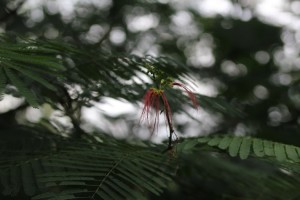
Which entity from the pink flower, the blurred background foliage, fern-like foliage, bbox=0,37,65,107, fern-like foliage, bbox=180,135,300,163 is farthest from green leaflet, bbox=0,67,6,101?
the blurred background foliage

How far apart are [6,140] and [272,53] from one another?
3175mm

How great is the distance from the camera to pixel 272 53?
4785mm

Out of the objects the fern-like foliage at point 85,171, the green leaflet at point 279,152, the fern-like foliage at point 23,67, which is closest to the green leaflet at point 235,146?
the green leaflet at point 279,152

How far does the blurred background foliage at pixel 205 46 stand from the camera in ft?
11.9

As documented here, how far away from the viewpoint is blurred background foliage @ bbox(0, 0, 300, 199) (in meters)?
3.63

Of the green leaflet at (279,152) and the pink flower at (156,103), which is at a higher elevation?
the pink flower at (156,103)

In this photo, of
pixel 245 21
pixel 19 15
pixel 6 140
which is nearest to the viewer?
pixel 6 140

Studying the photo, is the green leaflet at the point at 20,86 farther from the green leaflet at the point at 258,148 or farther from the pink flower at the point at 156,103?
the green leaflet at the point at 258,148

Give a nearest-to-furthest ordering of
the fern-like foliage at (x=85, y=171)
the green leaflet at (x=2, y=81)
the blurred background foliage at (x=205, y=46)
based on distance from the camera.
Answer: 1. the green leaflet at (x=2, y=81)
2. the fern-like foliage at (x=85, y=171)
3. the blurred background foliage at (x=205, y=46)

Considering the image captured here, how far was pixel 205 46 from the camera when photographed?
5082 mm

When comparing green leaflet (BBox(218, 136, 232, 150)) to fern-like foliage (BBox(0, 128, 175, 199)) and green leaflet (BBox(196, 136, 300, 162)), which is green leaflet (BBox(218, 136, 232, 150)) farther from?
fern-like foliage (BBox(0, 128, 175, 199))

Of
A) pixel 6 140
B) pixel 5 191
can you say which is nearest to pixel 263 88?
pixel 6 140

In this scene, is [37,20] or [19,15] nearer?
[19,15]

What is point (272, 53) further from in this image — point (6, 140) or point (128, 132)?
point (6, 140)
